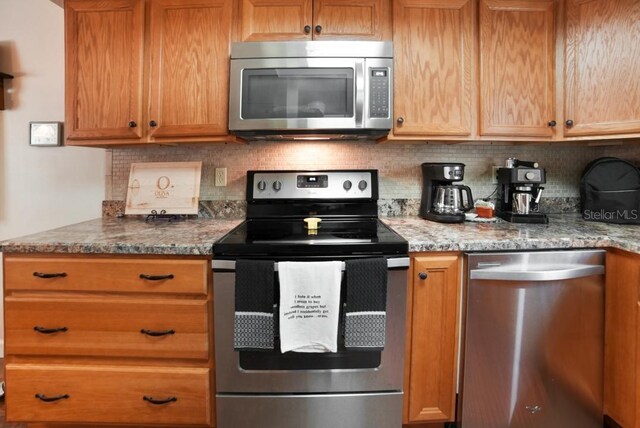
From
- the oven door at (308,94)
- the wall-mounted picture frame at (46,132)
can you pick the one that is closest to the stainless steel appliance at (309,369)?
the oven door at (308,94)

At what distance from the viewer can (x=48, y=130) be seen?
6.73 feet

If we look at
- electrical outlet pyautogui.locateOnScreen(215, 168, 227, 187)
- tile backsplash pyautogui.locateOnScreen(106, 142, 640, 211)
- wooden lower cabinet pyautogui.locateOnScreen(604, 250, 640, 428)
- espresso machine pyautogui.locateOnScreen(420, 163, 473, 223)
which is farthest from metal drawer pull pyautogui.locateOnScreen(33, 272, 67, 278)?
wooden lower cabinet pyautogui.locateOnScreen(604, 250, 640, 428)

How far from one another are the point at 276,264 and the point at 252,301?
0.16 meters

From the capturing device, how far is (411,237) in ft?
4.77

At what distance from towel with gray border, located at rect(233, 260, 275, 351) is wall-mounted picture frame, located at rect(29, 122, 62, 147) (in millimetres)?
1571

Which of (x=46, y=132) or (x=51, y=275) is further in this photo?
(x=46, y=132)

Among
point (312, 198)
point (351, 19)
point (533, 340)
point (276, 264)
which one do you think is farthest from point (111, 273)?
point (533, 340)

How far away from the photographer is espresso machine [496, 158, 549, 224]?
5.77ft

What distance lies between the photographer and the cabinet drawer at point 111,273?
135cm

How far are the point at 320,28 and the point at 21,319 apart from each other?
178 cm

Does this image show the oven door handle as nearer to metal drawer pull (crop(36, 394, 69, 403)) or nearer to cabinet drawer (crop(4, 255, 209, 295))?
cabinet drawer (crop(4, 255, 209, 295))

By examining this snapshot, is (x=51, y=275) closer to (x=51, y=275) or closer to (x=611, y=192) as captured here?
(x=51, y=275)

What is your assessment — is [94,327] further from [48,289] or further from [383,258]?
[383,258]

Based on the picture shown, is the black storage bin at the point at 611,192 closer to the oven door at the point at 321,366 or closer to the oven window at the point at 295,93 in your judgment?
the oven door at the point at 321,366
